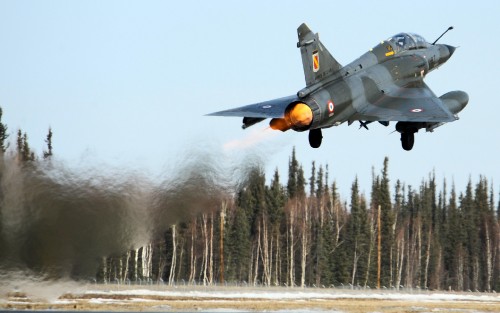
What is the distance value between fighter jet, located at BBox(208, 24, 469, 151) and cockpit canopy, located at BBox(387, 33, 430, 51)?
3 cm

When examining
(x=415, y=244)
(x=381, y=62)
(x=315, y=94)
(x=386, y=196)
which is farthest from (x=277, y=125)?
(x=415, y=244)

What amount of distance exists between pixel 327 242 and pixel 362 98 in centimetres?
5205

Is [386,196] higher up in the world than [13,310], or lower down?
higher up

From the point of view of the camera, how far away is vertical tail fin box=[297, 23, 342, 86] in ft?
107

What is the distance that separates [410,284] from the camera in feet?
314

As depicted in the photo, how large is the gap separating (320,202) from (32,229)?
6609 cm

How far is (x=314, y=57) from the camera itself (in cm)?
3284

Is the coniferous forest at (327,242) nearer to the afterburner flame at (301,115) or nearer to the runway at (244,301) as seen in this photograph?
the runway at (244,301)

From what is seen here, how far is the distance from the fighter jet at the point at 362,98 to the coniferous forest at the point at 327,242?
1458cm

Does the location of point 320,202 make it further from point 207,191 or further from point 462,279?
point 207,191

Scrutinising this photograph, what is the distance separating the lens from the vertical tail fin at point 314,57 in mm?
32625

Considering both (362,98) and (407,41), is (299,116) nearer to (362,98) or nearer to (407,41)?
(362,98)

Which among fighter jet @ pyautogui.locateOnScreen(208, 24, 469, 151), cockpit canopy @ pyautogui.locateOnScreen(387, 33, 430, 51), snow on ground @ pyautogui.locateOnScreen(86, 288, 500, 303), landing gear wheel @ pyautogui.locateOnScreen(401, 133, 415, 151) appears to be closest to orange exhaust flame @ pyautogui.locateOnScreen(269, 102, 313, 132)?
fighter jet @ pyautogui.locateOnScreen(208, 24, 469, 151)

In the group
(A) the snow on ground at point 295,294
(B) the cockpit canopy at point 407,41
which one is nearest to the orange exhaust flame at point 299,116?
(B) the cockpit canopy at point 407,41
